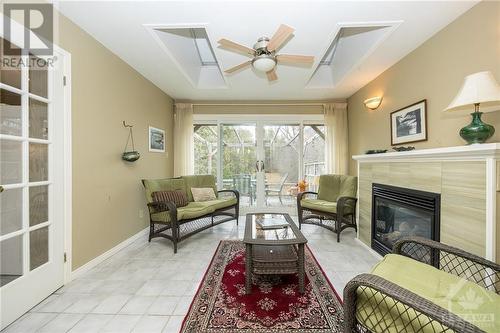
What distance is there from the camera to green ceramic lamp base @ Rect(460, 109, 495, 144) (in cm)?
Answer: 160

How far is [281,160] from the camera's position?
4.83 metres

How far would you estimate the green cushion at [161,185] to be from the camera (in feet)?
10.1

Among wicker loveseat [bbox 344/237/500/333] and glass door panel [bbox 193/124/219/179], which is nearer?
wicker loveseat [bbox 344/237/500/333]

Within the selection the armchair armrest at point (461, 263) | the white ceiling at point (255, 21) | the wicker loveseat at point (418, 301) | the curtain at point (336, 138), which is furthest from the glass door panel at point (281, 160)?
the wicker loveseat at point (418, 301)

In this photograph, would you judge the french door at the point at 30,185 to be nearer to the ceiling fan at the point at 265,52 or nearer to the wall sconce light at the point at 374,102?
the ceiling fan at the point at 265,52

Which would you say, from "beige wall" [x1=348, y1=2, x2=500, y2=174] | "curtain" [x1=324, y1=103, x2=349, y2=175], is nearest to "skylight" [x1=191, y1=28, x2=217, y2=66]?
"curtain" [x1=324, y1=103, x2=349, y2=175]

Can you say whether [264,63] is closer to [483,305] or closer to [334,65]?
[334,65]

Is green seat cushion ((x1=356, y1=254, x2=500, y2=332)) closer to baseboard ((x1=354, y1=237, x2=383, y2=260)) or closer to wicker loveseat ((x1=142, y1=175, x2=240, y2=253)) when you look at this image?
baseboard ((x1=354, y1=237, x2=383, y2=260))

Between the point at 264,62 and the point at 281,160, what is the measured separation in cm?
281

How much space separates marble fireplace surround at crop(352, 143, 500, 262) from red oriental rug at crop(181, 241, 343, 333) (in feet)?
3.42

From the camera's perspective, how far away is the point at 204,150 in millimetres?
4891

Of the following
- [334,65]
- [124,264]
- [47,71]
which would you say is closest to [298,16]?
[334,65]

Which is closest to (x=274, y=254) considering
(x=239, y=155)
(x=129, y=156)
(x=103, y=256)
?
(x=103, y=256)

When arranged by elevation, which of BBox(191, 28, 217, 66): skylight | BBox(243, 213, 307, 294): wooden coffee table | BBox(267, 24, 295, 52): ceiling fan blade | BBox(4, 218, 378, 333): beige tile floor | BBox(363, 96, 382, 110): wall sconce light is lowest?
BBox(4, 218, 378, 333): beige tile floor
